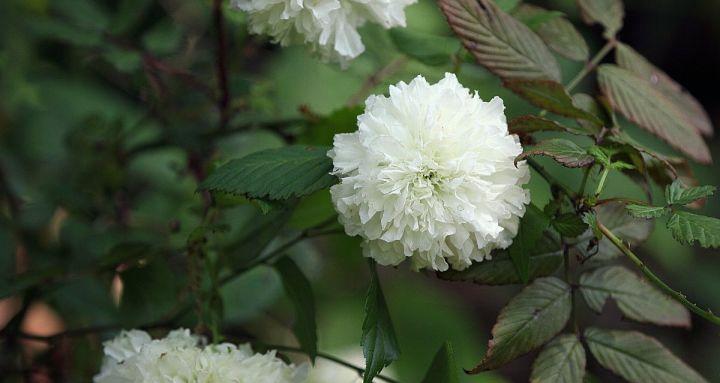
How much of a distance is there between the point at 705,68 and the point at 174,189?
1514 millimetres

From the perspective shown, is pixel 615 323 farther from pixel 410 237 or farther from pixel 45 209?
pixel 410 237

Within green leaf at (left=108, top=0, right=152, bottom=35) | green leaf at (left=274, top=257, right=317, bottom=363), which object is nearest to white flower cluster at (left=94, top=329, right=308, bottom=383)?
green leaf at (left=274, top=257, right=317, bottom=363)

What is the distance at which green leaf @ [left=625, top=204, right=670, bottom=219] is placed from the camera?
0.49 m

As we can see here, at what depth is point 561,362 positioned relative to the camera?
0.55 m

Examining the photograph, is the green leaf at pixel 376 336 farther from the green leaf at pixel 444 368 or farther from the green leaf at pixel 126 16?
the green leaf at pixel 126 16

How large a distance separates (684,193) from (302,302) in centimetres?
30

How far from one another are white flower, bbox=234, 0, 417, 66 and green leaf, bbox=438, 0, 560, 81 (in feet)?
0.16

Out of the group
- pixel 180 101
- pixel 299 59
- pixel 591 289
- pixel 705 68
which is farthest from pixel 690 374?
pixel 705 68

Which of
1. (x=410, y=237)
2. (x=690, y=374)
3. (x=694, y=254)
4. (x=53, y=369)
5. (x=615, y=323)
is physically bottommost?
(x=615, y=323)

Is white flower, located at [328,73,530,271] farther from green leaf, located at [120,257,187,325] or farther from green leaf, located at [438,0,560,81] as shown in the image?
green leaf, located at [120,257,187,325]

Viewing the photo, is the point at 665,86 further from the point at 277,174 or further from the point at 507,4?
the point at 277,174

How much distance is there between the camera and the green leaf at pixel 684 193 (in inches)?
19.9

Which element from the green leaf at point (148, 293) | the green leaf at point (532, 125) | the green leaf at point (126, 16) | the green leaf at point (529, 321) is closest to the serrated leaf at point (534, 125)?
the green leaf at point (532, 125)

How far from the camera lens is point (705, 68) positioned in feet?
6.71
